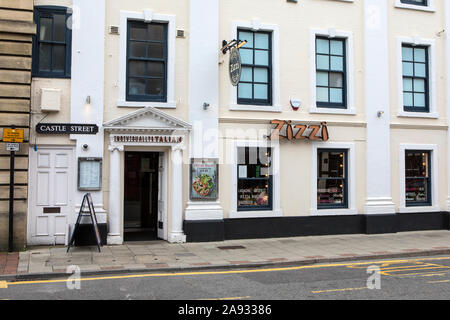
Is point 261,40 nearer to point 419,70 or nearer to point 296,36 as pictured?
point 296,36

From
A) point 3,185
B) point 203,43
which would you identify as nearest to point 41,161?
point 3,185

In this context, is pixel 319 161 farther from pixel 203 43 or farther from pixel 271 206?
pixel 203 43

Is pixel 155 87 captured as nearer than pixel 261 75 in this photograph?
Yes

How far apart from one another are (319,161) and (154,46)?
6184mm

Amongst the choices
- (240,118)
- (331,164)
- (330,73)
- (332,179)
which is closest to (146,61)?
(240,118)

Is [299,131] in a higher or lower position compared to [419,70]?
lower

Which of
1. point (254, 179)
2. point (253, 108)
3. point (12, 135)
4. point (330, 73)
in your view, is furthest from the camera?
point (330, 73)

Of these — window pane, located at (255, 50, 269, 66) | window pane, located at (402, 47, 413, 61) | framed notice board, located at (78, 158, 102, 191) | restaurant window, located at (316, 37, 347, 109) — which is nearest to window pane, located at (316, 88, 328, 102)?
restaurant window, located at (316, 37, 347, 109)

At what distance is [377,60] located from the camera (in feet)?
49.5

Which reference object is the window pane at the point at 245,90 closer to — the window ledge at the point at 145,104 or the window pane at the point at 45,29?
the window ledge at the point at 145,104

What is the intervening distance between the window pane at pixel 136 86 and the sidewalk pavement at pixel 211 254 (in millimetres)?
4264

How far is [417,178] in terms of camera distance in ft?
51.8

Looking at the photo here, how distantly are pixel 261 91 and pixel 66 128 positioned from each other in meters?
5.80
